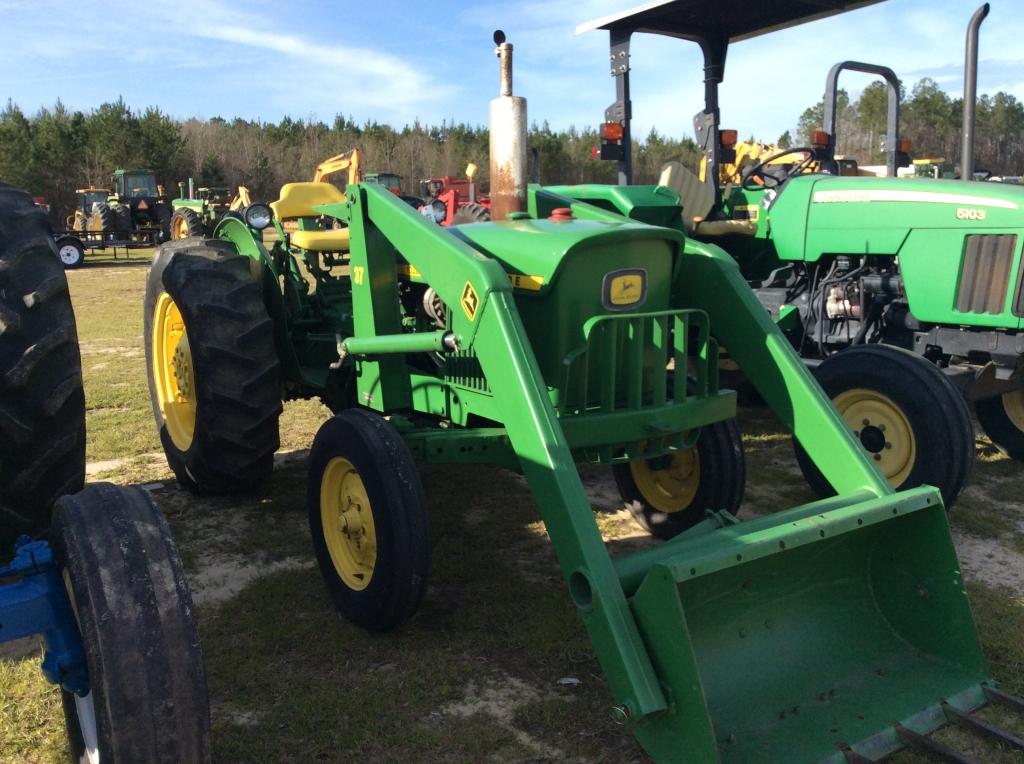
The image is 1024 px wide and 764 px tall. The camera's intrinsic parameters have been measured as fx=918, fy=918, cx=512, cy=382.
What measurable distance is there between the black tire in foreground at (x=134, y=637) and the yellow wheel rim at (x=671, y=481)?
7.85 ft

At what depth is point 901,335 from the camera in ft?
16.5

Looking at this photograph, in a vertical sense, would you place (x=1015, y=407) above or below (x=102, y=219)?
below

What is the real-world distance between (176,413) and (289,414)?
1724 millimetres

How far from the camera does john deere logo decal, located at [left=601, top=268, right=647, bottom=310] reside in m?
3.24

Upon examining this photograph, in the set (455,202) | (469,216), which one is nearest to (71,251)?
(455,202)

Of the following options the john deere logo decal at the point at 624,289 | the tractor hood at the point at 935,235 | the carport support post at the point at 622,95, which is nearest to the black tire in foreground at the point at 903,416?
the tractor hood at the point at 935,235

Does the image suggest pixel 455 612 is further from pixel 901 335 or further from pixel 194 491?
pixel 901 335

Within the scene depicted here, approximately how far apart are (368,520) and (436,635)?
0.46m

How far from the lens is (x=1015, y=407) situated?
17.4 ft

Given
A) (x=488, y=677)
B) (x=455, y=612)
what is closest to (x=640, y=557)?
(x=488, y=677)

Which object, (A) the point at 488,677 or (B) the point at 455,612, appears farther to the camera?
(B) the point at 455,612

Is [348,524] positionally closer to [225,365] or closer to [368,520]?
[368,520]

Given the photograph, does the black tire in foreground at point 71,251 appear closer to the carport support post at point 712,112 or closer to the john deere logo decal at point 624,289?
the carport support post at point 712,112

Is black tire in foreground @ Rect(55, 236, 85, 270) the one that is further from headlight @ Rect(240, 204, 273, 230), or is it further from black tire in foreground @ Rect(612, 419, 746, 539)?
black tire in foreground @ Rect(612, 419, 746, 539)
